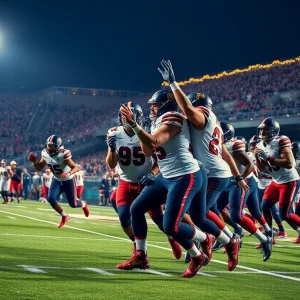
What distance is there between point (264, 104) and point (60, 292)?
33.4 m

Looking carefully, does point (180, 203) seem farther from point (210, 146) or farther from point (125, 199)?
point (125, 199)

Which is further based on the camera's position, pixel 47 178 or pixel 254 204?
pixel 47 178

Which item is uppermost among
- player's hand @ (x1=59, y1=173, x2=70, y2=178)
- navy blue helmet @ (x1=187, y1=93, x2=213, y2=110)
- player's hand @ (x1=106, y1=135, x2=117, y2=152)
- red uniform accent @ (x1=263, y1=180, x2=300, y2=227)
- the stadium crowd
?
the stadium crowd

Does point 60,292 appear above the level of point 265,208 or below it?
below

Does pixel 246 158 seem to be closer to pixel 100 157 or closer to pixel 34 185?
pixel 34 185

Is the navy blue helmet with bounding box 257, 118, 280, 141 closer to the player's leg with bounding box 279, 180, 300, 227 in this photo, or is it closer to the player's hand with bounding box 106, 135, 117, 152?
the player's leg with bounding box 279, 180, 300, 227

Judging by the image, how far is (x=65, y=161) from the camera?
516 inches

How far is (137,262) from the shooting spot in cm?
705

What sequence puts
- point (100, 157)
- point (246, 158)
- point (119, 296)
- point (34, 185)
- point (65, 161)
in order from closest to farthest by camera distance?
1. point (119, 296)
2. point (246, 158)
3. point (65, 161)
4. point (34, 185)
5. point (100, 157)

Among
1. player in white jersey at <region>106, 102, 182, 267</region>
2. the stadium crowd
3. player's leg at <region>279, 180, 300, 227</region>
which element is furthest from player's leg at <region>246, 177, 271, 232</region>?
the stadium crowd

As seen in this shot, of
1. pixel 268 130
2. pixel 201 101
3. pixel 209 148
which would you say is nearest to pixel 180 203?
pixel 209 148

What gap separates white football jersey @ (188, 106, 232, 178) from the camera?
21.9ft

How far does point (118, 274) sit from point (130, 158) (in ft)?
5.77

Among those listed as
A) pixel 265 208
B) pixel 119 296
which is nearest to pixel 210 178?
pixel 119 296
